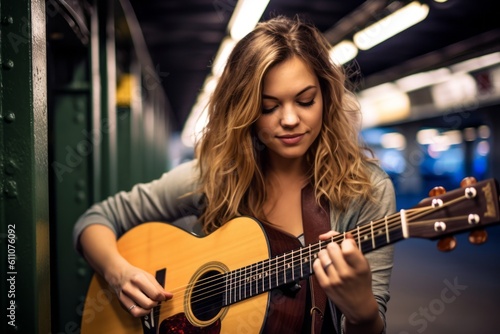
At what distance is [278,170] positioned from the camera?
192 cm

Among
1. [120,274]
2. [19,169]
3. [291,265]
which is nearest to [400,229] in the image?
[291,265]

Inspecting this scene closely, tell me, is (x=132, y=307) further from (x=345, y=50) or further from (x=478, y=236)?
(x=345, y=50)

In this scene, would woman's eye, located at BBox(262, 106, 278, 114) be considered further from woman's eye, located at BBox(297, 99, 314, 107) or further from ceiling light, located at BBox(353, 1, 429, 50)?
ceiling light, located at BBox(353, 1, 429, 50)

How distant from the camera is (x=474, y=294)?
4945 millimetres

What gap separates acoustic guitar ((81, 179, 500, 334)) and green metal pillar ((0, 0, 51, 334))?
0.44 meters

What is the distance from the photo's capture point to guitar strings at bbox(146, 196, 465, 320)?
1.17 meters

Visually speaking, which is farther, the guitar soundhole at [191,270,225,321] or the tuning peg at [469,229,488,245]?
the guitar soundhole at [191,270,225,321]

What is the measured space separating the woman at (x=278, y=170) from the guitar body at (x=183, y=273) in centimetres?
6

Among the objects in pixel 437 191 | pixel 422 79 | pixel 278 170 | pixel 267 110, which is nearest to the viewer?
pixel 437 191

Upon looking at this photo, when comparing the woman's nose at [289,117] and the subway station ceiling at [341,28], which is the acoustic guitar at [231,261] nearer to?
the woman's nose at [289,117]

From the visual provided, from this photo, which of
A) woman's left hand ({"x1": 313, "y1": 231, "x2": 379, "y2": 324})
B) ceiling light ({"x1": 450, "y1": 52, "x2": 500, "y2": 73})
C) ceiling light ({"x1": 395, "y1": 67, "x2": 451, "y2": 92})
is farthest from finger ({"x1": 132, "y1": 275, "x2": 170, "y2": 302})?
ceiling light ({"x1": 395, "y1": 67, "x2": 451, "y2": 92})

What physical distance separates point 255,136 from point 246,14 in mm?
1957

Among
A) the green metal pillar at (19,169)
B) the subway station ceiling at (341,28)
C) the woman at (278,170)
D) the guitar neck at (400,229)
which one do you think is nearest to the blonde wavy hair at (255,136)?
the woman at (278,170)

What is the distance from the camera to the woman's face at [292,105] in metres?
1.61
